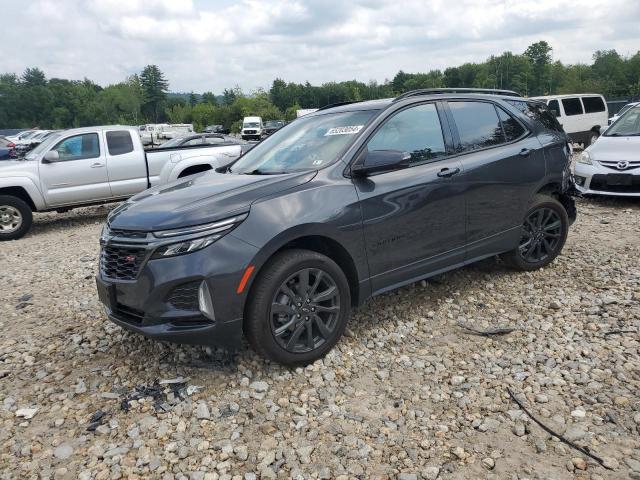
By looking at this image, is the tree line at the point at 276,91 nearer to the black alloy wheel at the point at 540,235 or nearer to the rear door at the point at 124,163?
the rear door at the point at 124,163

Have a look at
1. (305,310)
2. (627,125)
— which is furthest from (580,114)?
(305,310)

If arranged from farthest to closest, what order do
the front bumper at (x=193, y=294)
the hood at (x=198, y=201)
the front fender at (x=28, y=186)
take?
the front fender at (x=28, y=186), the hood at (x=198, y=201), the front bumper at (x=193, y=294)

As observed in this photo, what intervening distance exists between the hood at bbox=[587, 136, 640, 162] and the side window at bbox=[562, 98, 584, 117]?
9.07m

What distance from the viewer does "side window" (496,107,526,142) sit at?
4.76 meters

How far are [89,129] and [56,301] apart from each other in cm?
557

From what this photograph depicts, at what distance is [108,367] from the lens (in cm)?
372

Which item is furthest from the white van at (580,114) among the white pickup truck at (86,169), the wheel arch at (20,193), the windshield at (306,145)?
the wheel arch at (20,193)

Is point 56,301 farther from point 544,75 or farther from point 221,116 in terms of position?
point 544,75

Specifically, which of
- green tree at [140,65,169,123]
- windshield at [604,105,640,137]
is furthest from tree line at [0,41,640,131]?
windshield at [604,105,640,137]

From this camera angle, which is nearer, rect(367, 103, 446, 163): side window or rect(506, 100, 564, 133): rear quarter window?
rect(367, 103, 446, 163): side window

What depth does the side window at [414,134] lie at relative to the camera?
390cm

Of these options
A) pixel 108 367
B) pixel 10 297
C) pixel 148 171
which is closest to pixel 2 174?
pixel 148 171

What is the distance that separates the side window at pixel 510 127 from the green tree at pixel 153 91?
121268 mm

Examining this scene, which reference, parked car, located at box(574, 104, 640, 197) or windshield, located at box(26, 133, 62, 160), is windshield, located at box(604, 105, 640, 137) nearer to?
parked car, located at box(574, 104, 640, 197)
